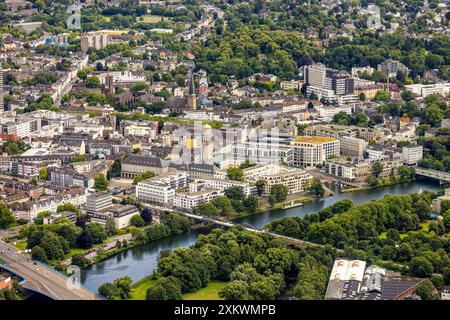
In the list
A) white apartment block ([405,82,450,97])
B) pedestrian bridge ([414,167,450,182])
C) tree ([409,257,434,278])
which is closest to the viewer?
tree ([409,257,434,278])

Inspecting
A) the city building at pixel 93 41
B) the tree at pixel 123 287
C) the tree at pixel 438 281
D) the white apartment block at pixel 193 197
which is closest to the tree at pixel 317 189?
the white apartment block at pixel 193 197

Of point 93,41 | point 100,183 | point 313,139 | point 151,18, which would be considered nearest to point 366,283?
point 100,183

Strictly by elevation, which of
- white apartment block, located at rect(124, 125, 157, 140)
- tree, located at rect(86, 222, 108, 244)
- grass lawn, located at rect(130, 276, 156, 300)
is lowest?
grass lawn, located at rect(130, 276, 156, 300)

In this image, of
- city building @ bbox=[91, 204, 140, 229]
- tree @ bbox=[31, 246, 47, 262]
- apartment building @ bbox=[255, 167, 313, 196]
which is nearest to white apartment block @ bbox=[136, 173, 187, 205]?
city building @ bbox=[91, 204, 140, 229]

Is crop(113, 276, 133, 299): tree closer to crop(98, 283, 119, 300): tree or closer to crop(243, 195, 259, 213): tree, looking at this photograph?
crop(98, 283, 119, 300): tree
